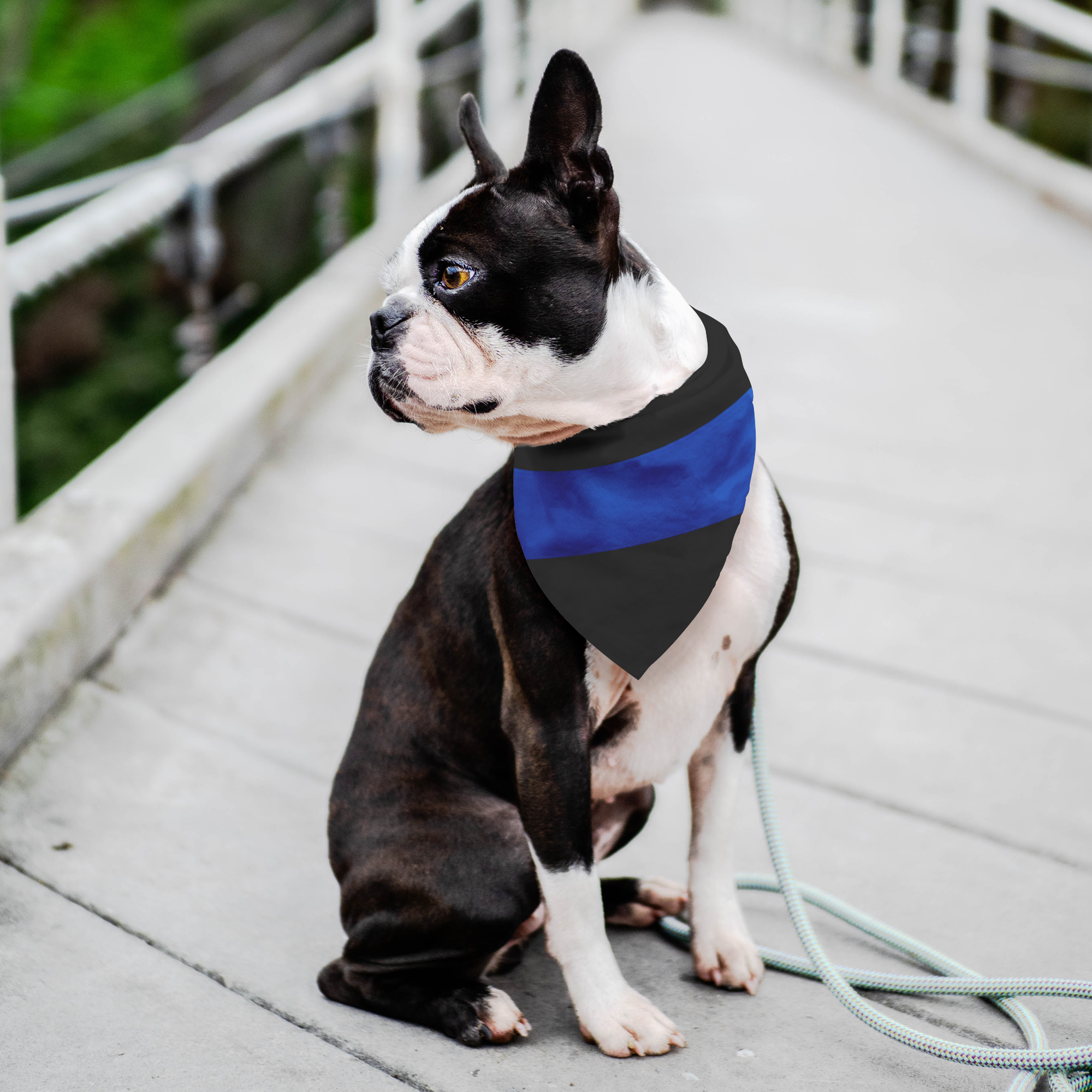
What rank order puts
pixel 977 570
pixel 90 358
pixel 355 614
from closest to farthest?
1. pixel 355 614
2. pixel 977 570
3. pixel 90 358

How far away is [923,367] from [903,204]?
9.80 ft

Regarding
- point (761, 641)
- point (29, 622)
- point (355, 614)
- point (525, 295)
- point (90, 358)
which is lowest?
point (90, 358)

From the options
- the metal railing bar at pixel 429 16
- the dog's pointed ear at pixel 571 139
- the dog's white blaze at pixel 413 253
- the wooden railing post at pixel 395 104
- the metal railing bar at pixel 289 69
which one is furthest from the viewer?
the metal railing bar at pixel 289 69

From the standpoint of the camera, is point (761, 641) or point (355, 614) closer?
point (761, 641)

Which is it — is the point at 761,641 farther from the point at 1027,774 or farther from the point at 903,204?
the point at 903,204

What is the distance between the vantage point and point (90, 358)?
11547 mm

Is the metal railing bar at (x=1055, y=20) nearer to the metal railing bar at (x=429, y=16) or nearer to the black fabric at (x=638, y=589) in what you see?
the metal railing bar at (x=429, y=16)

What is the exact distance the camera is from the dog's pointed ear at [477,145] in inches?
57.8

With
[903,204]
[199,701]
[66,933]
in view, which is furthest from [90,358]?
[66,933]

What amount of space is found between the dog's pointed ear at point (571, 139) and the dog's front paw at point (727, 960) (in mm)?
1057

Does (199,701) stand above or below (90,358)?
above

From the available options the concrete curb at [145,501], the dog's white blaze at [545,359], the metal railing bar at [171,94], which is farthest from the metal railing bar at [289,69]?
the dog's white blaze at [545,359]

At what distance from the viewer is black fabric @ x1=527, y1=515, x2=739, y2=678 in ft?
4.72

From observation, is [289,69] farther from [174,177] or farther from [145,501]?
[145,501]
